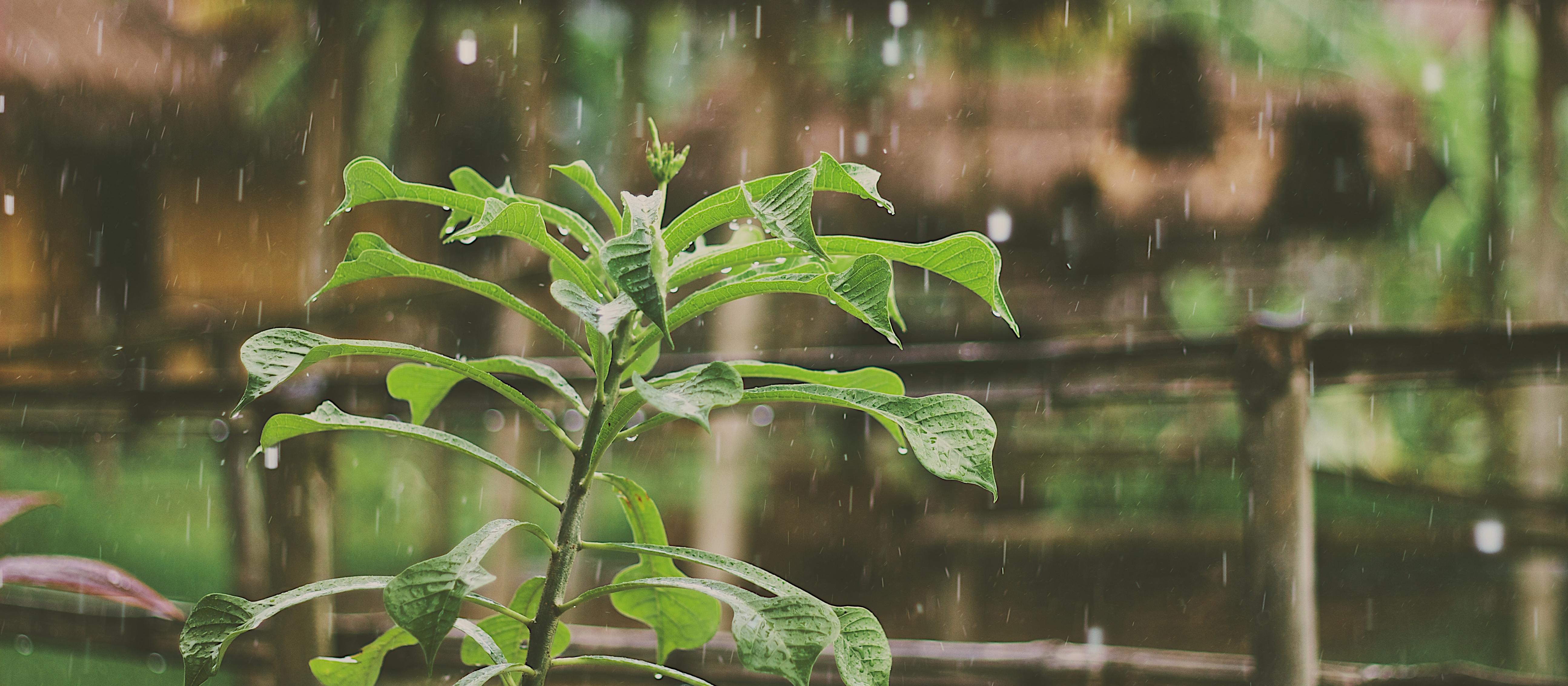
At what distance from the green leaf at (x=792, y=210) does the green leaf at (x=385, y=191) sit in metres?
0.13

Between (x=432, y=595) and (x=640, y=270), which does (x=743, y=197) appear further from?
(x=432, y=595)

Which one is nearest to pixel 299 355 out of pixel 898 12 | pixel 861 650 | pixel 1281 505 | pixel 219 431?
pixel 861 650

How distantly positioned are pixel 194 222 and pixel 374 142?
76 cm

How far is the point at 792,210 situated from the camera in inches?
11.4

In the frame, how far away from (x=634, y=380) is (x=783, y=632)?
0.10 m

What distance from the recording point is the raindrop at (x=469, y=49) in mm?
3053

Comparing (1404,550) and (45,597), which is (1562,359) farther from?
(1404,550)

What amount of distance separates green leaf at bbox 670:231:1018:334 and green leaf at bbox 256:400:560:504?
0.11 m

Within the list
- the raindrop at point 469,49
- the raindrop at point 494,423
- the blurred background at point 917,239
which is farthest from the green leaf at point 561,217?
the raindrop at point 469,49

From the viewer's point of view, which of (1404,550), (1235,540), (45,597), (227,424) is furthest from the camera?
(1404,550)

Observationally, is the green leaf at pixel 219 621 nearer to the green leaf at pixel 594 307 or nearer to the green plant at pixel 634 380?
the green plant at pixel 634 380

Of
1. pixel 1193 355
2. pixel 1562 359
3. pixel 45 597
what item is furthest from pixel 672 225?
pixel 45 597

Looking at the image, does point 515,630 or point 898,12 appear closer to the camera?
point 515,630

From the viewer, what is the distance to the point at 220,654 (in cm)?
33
